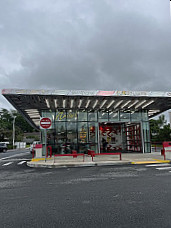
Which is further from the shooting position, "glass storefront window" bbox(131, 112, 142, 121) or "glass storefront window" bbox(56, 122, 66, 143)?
"glass storefront window" bbox(131, 112, 142, 121)

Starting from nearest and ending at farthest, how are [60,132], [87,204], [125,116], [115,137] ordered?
1. [87,204]
2. [60,132]
3. [125,116]
4. [115,137]

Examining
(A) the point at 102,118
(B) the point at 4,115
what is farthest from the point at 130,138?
(B) the point at 4,115

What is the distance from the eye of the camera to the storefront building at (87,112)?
14.8 metres

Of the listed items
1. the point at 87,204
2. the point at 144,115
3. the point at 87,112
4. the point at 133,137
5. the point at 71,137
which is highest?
the point at 87,112

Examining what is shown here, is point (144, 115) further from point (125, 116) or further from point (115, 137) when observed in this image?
point (115, 137)

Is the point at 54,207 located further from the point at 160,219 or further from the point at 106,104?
the point at 106,104

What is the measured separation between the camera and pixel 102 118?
65.3ft

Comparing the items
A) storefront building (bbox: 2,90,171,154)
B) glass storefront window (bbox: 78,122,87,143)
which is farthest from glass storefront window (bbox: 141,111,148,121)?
glass storefront window (bbox: 78,122,87,143)

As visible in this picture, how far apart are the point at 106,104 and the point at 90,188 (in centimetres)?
1239

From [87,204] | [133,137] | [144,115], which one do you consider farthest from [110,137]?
[87,204]

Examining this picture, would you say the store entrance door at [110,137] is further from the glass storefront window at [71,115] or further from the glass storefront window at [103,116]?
the glass storefront window at [71,115]

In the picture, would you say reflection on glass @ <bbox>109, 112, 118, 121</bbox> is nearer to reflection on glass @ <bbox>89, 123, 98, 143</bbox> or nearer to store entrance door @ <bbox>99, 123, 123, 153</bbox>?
reflection on glass @ <bbox>89, 123, 98, 143</bbox>

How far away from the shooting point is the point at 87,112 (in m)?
19.8

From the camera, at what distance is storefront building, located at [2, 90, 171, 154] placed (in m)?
14.8
